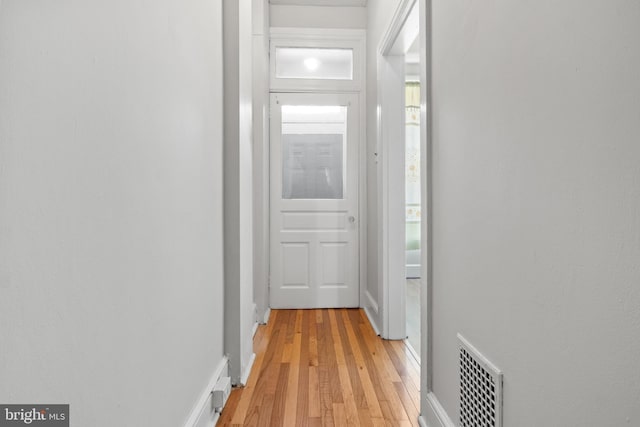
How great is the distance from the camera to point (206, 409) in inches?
60.9

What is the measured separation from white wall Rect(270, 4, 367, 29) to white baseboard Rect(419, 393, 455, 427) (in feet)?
10.6

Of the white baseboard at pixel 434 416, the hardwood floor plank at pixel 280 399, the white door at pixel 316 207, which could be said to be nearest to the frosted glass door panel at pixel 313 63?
the white door at pixel 316 207

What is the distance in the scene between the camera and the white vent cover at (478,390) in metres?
1.07

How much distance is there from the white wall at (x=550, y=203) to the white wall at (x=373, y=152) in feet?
5.03

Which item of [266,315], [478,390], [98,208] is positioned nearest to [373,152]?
[266,315]

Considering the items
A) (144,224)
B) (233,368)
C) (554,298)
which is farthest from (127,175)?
(233,368)

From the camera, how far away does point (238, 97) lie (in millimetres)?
1939

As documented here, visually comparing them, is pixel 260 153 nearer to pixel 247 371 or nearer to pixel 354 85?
pixel 354 85

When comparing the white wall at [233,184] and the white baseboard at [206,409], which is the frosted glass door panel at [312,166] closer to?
the white wall at [233,184]

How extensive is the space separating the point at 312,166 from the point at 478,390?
2.64 m

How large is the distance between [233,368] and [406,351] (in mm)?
1166

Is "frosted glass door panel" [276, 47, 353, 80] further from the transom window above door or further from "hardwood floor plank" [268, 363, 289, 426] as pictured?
"hardwood floor plank" [268, 363, 289, 426]

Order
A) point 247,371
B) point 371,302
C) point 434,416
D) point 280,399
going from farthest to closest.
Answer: point 371,302
point 247,371
point 280,399
point 434,416

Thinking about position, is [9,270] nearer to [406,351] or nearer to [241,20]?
[241,20]
